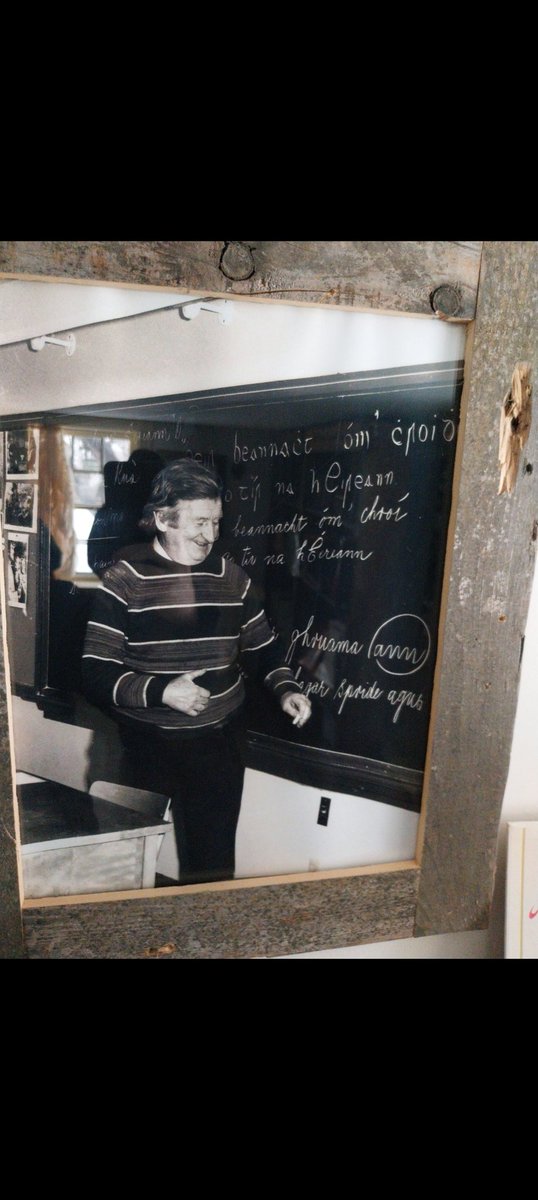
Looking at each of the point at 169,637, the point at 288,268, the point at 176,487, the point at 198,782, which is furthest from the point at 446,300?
the point at 198,782

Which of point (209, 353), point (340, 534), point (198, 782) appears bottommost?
point (198, 782)

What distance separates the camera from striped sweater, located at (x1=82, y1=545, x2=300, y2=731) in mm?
976

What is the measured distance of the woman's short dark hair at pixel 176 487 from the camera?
37.9 inches

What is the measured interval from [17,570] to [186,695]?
294mm

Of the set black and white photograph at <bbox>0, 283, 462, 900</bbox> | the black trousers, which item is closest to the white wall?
black and white photograph at <bbox>0, 283, 462, 900</bbox>

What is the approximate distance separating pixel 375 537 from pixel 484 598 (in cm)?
20

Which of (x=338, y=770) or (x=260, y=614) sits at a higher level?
(x=260, y=614)

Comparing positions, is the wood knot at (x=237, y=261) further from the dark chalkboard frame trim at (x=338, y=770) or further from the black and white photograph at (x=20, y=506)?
the dark chalkboard frame trim at (x=338, y=770)

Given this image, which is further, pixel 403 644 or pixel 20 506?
pixel 403 644

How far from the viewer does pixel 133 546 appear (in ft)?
3.17

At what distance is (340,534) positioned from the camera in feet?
3.38

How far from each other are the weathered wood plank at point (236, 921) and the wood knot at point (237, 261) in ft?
2.94

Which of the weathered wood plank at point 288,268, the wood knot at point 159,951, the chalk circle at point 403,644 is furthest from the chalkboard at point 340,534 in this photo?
the wood knot at point 159,951

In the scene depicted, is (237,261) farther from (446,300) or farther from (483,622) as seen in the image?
(483,622)
